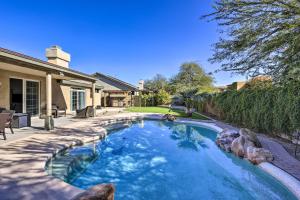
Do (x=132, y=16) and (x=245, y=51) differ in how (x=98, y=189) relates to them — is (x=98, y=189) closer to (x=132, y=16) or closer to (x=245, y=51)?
(x=245, y=51)

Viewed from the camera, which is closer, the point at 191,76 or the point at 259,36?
the point at 259,36

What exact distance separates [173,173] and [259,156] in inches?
118

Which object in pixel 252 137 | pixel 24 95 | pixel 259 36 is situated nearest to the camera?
pixel 252 137

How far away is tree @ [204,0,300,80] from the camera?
7.59 meters

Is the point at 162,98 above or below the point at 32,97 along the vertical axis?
above

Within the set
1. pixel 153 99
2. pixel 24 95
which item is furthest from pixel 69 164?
pixel 153 99

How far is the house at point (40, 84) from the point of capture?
9672 millimetres

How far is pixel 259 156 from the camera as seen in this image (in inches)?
277

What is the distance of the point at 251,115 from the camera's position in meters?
12.4

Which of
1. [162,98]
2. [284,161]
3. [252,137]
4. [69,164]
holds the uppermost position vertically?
[162,98]

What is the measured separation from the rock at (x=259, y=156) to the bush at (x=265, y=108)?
83.6 inches

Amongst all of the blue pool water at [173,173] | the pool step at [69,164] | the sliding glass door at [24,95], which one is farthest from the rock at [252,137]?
the sliding glass door at [24,95]

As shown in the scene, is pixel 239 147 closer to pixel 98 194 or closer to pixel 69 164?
pixel 69 164

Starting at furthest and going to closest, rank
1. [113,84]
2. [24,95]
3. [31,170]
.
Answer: [113,84] < [24,95] < [31,170]
